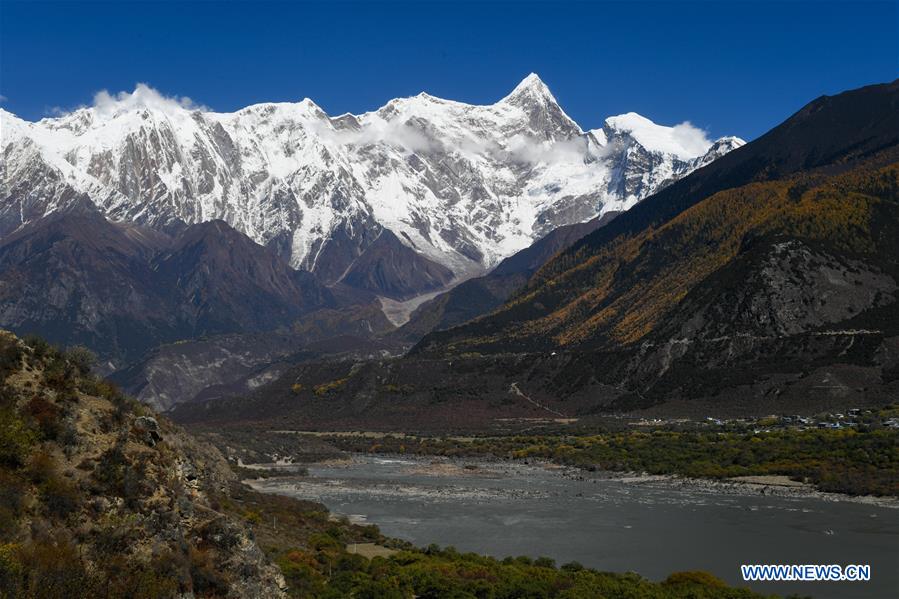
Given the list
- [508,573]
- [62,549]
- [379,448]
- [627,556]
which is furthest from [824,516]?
[379,448]

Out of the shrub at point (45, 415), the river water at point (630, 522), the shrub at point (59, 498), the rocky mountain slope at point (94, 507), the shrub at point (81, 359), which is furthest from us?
the river water at point (630, 522)

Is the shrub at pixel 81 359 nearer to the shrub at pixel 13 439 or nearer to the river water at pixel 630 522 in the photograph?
the shrub at pixel 13 439

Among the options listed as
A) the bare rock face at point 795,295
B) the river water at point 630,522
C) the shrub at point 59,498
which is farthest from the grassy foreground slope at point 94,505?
the bare rock face at point 795,295

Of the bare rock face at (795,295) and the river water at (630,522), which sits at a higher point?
the bare rock face at (795,295)

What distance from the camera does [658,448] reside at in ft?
422

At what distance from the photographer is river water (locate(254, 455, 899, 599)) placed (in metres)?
62.1

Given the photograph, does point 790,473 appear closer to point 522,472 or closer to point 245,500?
point 522,472

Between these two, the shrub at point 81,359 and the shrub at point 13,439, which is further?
the shrub at point 81,359

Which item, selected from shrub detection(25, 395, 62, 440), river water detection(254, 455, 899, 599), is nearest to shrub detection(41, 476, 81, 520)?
shrub detection(25, 395, 62, 440)

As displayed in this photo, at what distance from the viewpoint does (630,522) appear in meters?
77.8

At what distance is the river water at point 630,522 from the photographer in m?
62.1

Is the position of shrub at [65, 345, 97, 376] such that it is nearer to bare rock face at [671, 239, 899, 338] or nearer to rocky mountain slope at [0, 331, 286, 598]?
rocky mountain slope at [0, 331, 286, 598]

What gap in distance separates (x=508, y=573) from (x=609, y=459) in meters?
80.3

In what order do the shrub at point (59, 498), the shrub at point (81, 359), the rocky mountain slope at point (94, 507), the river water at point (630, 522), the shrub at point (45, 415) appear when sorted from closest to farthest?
the rocky mountain slope at point (94, 507)
the shrub at point (59, 498)
the shrub at point (45, 415)
the shrub at point (81, 359)
the river water at point (630, 522)
